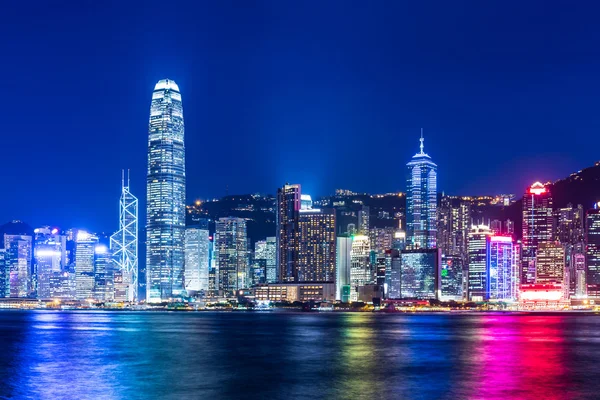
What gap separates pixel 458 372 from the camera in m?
63.1

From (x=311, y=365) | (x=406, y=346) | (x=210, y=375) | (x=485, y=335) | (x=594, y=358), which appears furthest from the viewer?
(x=485, y=335)

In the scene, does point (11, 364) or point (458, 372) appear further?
point (11, 364)

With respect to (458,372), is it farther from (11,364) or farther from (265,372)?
(11,364)

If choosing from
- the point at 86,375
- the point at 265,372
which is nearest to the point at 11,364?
the point at 86,375

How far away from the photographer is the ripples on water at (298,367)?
173 feet

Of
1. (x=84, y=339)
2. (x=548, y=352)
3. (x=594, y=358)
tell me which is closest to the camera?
(x=594, y=358)

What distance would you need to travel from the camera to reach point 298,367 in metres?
66.7

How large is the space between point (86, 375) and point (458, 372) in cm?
2734

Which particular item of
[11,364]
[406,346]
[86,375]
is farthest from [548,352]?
[11,364]

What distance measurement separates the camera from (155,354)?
251ft

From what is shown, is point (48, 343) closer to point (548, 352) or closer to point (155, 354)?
point (155, 354)

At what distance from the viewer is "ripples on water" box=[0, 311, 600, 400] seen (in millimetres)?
52625

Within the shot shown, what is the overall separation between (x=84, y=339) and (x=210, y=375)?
4190 centimetres

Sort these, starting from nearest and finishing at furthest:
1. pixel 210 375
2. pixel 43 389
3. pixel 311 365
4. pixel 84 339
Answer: pixel 43 389 → pixel 210 375 → pixel 311 365 → pixel 84 339
